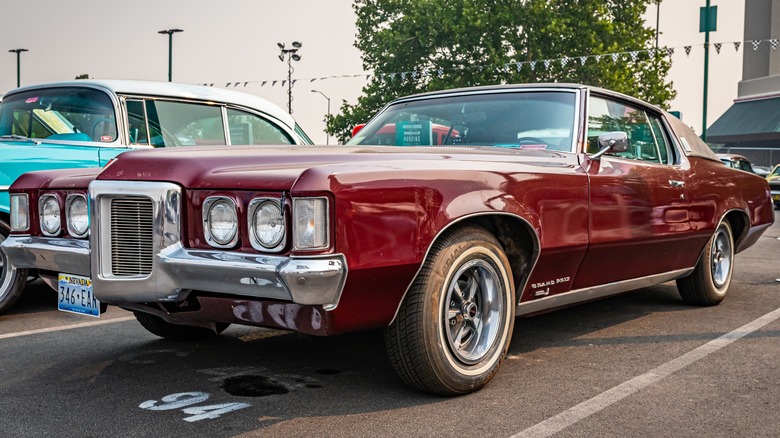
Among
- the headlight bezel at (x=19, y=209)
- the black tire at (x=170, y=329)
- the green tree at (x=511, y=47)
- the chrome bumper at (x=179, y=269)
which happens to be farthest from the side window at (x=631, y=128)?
the green tree at (x=511, y=47)

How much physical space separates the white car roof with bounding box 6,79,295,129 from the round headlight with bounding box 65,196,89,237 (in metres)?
3.19

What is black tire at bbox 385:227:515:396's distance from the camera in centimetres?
364

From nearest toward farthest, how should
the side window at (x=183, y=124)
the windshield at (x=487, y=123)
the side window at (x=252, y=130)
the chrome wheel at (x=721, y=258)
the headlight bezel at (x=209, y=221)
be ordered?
1. the headlight bezel at (x=209, y=221)
2. the windshield at (x=487, y=123)
3. the chrome wheel at (x=721, y=258)
4. the side window at (x=183, y=124)
5. the side window at (x=252, y=130)

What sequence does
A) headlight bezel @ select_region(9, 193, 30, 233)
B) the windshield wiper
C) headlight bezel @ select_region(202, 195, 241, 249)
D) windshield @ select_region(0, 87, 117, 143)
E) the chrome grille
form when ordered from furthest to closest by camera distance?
windshield @ select_region(0, 87, 117, 143) < the windshield wiper < headlight bezel @ select_region(9, 193, 30, 233) < the chrome grille < headlight bezel @ select_region(202, 195, 241, 249)

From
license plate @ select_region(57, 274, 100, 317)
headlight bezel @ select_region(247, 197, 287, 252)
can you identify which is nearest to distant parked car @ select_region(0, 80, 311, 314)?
license plate @ select_region(57, 274, 100, 317)

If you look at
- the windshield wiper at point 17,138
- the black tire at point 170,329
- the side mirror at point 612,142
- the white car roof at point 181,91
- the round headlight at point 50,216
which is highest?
A: the white car roof at point 181,91

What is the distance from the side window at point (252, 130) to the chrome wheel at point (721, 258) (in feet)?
13.1

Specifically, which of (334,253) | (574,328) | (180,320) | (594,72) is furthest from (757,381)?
(594,72)

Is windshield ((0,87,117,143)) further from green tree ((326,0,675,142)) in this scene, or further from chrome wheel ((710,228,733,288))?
green tree ((326,0,675,142))

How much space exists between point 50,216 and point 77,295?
519mm

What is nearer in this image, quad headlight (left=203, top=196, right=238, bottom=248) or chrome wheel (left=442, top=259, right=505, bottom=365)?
quad headlight (left=203, top=196, right=238, bottom=248)

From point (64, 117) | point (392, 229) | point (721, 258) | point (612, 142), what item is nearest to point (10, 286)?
point (64, 117)

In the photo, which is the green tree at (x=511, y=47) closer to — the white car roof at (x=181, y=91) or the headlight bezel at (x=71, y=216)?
the white car roof at (x=181, y=91)

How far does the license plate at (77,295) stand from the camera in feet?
12.8
